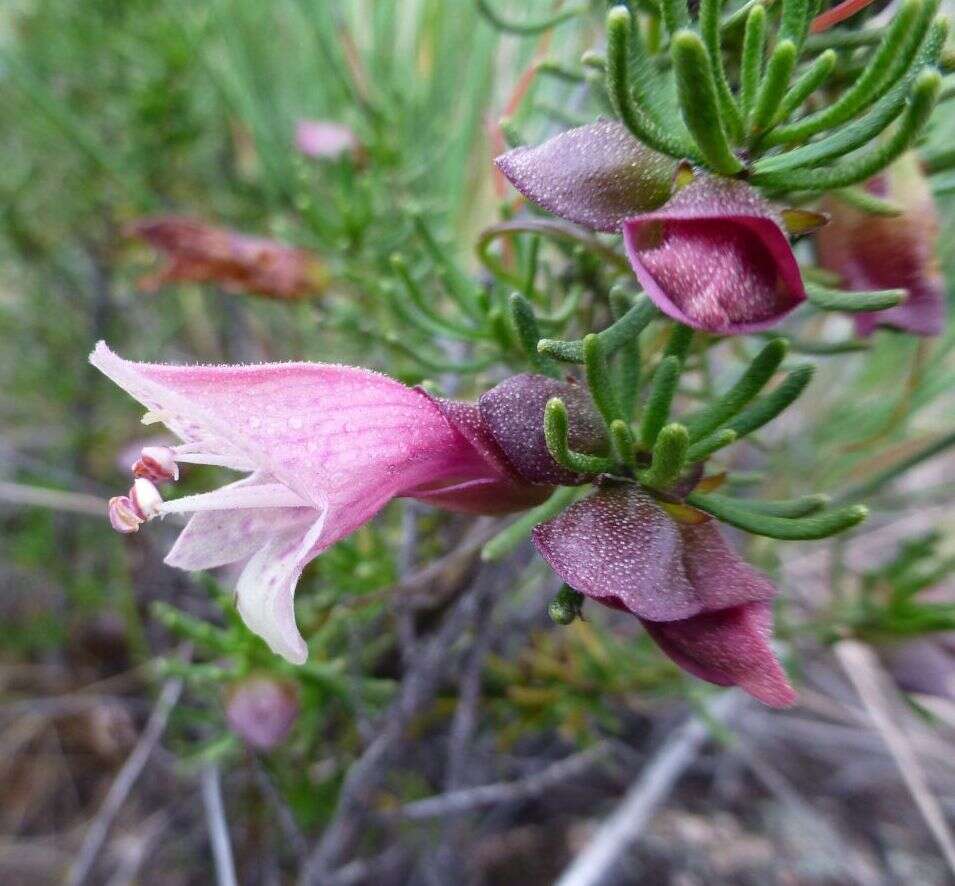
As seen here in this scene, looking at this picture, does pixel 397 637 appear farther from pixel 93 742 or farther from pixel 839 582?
pixel 93 742

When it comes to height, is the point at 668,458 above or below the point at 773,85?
below

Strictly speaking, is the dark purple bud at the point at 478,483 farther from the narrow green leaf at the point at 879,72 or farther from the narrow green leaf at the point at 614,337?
the narrow green leaf at the point at 879,72

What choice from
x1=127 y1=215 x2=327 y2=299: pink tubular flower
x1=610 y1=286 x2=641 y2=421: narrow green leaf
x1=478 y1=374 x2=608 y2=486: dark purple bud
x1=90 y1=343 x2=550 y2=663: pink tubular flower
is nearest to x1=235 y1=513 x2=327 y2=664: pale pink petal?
x1=90 y1=343 x2=550 y2=663: pink tubular flower

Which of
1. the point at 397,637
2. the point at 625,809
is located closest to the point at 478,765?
the point at 625,809

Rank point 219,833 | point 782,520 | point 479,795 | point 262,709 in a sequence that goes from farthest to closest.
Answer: point 479,795 → point 219,833 → point 262,709 → point 782,520

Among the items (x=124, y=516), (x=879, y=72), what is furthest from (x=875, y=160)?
(x=124, y=516)

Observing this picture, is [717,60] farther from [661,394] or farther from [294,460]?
[294,460]

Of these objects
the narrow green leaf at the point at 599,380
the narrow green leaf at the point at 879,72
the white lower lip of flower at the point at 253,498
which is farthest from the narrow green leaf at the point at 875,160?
the white lower lip of flower at the point at 253,498
